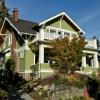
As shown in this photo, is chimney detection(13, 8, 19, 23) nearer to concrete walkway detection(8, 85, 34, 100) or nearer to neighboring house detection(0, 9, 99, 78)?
neighboring house detection(0, 9, 99, 78)

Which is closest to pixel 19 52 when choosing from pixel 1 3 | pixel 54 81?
pixel 54 81

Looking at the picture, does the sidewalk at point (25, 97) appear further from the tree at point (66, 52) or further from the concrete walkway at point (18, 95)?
the tree at point (66, 52)

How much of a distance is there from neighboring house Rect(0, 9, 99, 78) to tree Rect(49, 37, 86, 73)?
2011 mm

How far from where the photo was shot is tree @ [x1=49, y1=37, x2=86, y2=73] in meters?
29.5

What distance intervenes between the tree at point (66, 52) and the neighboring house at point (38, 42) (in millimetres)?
2011

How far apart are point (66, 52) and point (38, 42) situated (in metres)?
4.23

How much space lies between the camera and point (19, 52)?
36281 mm

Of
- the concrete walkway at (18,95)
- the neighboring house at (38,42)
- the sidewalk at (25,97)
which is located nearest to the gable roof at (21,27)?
the neighboring house at (38,42)

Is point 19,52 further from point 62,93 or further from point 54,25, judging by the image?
point 62,93

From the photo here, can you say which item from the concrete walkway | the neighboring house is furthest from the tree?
the concrete walkway

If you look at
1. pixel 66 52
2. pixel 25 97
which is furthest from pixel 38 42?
pixel 25 97

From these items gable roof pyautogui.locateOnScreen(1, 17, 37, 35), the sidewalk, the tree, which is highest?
gable roof pyautogui.locateOnScreen(1, 17, 37, 35)

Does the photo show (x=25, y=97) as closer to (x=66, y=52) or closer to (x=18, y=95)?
(x=18, y=95)

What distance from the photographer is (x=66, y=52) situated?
96.7ft
